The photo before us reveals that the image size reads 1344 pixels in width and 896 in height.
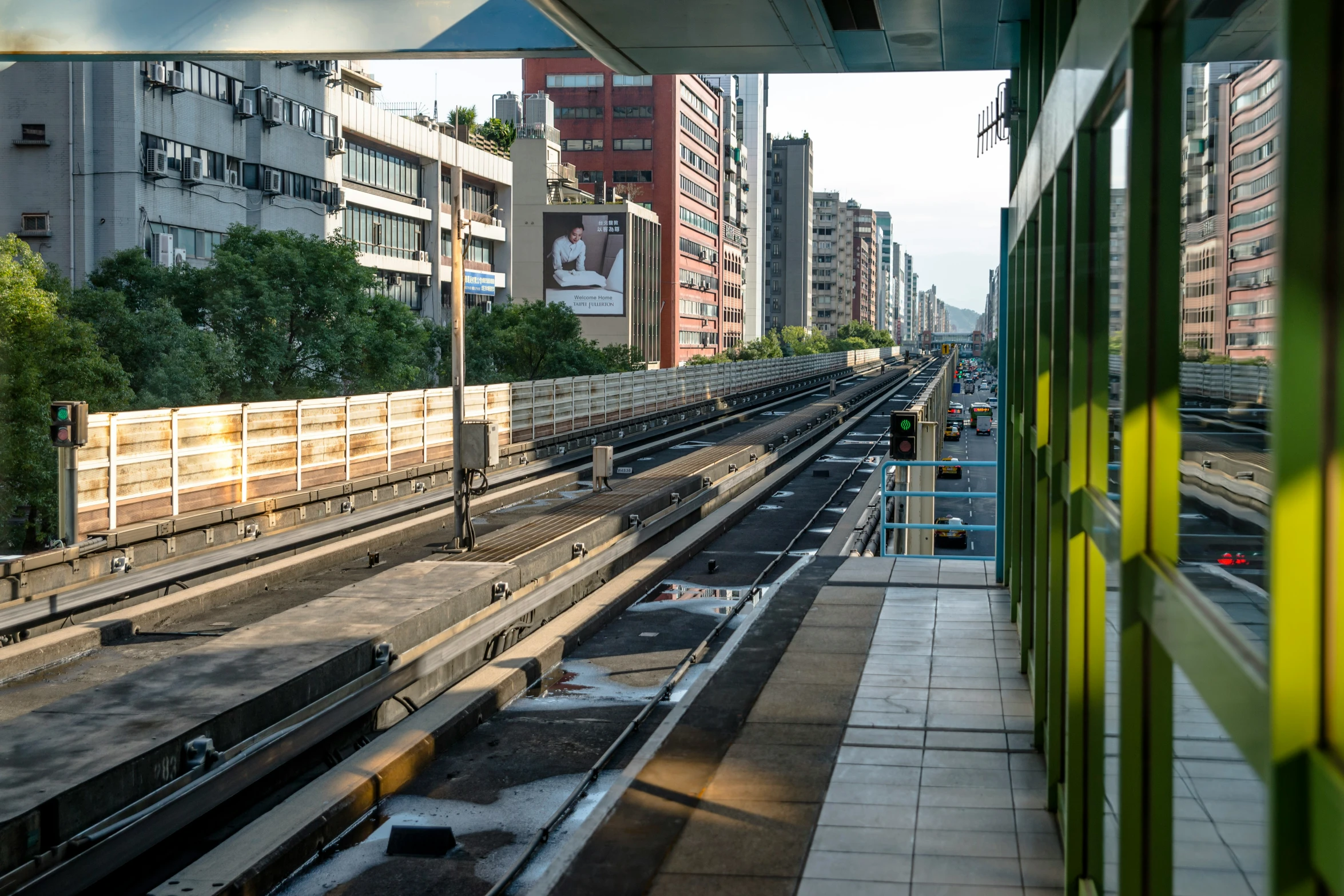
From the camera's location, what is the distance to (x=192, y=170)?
164ft

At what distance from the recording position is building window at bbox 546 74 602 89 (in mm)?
121375

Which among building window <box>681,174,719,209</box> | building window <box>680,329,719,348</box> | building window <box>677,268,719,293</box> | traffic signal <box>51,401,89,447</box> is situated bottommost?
traffic signal <box>51,401,89,447</box>

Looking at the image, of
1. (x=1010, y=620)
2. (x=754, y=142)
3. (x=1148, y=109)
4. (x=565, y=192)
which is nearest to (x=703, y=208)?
(x=565, y=192)

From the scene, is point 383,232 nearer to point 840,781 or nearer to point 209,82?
point 209,82

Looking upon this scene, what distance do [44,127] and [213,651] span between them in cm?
4203

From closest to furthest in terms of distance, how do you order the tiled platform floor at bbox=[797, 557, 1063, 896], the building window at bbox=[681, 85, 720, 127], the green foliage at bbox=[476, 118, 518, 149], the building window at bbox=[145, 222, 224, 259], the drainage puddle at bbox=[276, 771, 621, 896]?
the tiled platform floor at bbox=[797, 557, 1063, 896] < the drainage puddle at bbox=[276, 771, 621, 896] < the building window at bbox=[145, 222, 224, 259] < the green foliage at bbox=[476, 118, 518, 149] < the building window at bbox=[681, 85, 720, 127]

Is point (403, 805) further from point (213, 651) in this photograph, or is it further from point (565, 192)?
point (565, 192)

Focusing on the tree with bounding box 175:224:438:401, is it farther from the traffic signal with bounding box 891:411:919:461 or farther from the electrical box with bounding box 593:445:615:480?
the traffic signal with bounding box 891:411:919:461

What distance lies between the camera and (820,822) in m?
7.18

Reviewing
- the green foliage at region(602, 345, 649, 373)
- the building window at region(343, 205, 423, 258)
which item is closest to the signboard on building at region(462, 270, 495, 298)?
the building window at region(343, 205, 423, 258)

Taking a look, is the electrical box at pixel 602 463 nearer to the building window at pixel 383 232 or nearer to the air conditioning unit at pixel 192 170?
the air conditioning unit at pixel 192 170

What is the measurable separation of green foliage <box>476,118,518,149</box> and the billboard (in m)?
9.64

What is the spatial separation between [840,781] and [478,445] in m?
12.0

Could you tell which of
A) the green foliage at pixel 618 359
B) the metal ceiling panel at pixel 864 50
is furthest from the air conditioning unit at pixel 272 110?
the metal ceiling panel at pixel 864 50
